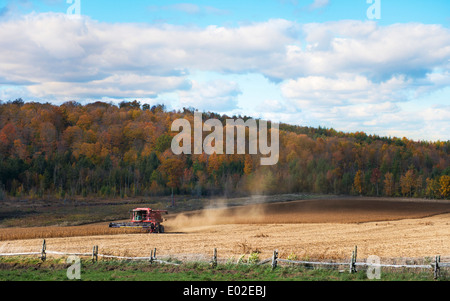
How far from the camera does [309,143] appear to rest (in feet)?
515

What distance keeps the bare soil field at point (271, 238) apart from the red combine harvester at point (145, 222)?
4.10 ft

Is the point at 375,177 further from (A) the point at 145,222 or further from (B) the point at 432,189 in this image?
(A) the point at 145,222

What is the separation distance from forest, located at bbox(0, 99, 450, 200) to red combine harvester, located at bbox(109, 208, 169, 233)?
63.1 metres

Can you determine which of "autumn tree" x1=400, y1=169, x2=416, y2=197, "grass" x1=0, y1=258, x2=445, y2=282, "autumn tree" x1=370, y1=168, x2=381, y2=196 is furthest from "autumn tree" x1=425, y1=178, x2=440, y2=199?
"grass" x1=0, y1=258, x2=445, y2=282

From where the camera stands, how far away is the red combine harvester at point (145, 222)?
137 feet

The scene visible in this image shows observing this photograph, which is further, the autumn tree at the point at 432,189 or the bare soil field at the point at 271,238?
the autumn tree at the point at 432,189

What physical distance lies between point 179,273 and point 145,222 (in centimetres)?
2251

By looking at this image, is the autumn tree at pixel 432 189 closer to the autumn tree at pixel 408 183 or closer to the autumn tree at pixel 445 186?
the autumn tree at pixel 445 186

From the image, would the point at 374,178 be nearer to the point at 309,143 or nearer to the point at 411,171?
the point at 411,171

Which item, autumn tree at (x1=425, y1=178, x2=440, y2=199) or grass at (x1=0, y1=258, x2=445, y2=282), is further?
autumn tree at (x1=425, y1=178, x2=440, y2=199)

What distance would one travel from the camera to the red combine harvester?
4178 cm

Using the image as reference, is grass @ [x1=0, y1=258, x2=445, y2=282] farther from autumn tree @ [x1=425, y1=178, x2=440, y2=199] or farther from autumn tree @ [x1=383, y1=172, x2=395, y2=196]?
autumn tree @ [x1=383, y1=172, x2=395, y2=196]

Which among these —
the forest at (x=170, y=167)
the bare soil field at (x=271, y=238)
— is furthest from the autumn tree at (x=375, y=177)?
the bare soil field at (x=271, y=238)
